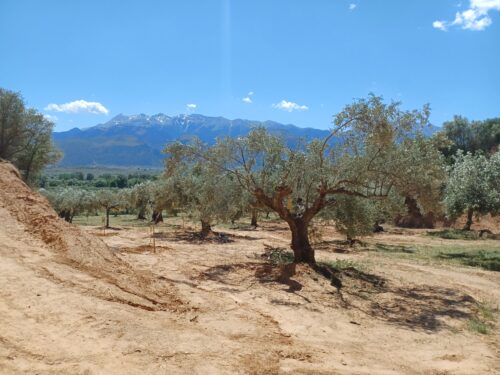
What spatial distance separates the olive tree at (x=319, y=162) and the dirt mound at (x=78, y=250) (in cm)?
554

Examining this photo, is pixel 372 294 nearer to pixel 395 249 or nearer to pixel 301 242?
pixel 301 242

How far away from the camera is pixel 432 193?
46.9 feet

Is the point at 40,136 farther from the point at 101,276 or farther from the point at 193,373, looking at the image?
the point at 193,373

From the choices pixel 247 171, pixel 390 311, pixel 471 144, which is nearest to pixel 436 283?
pixel 390 311

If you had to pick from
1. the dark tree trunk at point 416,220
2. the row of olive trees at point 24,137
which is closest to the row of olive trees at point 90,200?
the row of olive trees at point 24,137

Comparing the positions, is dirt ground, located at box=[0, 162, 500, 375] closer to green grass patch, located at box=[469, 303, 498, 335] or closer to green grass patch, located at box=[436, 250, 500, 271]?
green grass patch, located at box=[469, 303, 498, 335]

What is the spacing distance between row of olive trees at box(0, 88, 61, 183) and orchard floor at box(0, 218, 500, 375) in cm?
1608

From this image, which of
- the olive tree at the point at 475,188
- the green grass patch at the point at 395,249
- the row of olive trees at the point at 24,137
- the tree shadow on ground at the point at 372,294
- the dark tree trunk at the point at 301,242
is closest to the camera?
the tree shadow on ground at the point at 372,294

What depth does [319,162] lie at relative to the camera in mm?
15359

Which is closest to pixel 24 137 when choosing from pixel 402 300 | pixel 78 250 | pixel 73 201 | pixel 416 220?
pixel 73 201

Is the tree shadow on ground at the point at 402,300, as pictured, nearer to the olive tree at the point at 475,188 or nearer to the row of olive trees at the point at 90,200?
the olive tree at the point at 475,188

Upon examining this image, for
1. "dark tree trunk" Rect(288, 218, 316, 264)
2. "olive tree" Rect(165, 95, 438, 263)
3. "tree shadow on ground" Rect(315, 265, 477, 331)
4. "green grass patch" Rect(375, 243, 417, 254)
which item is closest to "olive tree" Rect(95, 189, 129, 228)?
"green grass patch" Rect(375, 243, 417, 254)

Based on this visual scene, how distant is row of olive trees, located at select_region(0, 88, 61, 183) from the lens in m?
26.0

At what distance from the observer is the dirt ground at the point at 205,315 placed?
624cm
